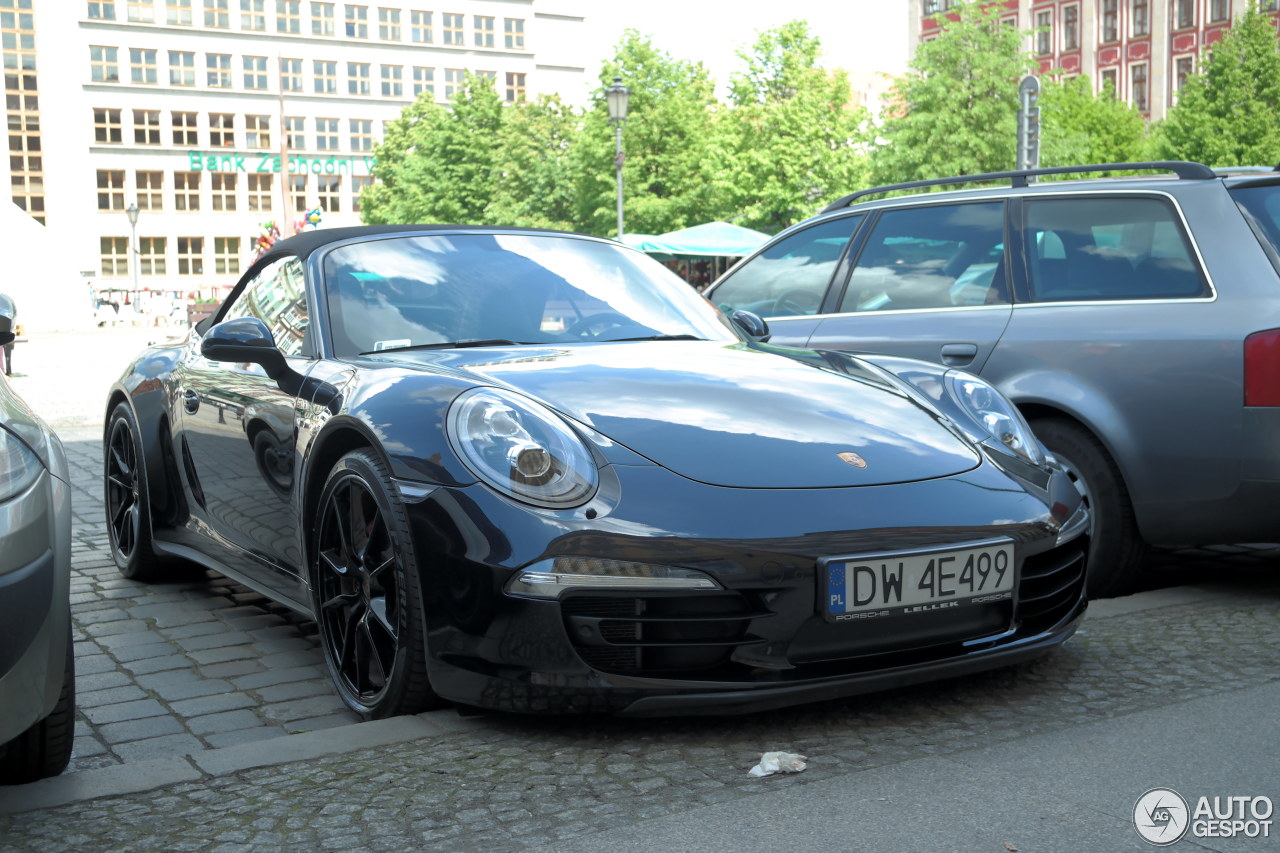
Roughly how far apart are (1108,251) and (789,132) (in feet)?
114

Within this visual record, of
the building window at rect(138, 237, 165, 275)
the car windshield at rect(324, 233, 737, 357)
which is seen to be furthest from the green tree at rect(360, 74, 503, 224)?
the car windshield at rect(324, 233, 737, 357)

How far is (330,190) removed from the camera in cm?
9031

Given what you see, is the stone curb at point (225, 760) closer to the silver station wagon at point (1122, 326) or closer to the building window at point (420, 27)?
the silver station wagon at point (1122, 326)

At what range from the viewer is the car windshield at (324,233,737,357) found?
4.08m

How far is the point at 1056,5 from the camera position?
208 feet

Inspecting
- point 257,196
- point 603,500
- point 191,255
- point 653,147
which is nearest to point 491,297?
point 603,500

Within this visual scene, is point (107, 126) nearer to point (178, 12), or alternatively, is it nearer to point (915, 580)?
point (178, 12)

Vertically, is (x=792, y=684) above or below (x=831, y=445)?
below

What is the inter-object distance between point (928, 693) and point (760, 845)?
43.1 inches

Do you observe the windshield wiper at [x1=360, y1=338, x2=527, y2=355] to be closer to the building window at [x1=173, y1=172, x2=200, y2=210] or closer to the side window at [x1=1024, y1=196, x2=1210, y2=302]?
the side window at [x1=1024, y1=196, x2=1210, y2=302]

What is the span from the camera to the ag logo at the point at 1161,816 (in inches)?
99.9

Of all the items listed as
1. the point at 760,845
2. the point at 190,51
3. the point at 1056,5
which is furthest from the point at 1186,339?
the point at 190,51

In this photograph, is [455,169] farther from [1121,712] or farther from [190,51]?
[1121,712]

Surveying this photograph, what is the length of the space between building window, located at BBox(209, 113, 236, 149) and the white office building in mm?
87
